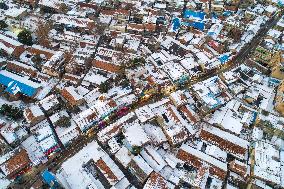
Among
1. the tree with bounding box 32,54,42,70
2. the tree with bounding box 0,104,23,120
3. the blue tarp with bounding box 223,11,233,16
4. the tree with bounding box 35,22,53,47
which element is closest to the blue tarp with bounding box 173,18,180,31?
the blue tarp with bounding box 223,11,233,16

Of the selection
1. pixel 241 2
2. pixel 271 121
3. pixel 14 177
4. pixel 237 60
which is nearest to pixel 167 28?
pixel 237 60

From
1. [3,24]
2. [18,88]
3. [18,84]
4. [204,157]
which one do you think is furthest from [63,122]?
[3,24]

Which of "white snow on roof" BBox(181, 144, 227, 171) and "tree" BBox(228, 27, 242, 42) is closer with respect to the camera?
"white snow on roof" BBox(181, 144, 227, 171)

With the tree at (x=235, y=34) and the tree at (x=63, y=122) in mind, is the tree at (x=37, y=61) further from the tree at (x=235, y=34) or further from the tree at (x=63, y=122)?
the tree at (x=235, y=34)

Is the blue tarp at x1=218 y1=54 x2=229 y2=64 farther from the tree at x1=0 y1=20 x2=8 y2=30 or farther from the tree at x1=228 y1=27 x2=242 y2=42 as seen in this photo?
the tree at x1=0 y1=20 x2=8 y2=30

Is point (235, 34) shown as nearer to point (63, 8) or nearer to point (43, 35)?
point (63, 8)

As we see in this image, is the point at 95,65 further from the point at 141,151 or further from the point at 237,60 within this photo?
the point at 237,60
